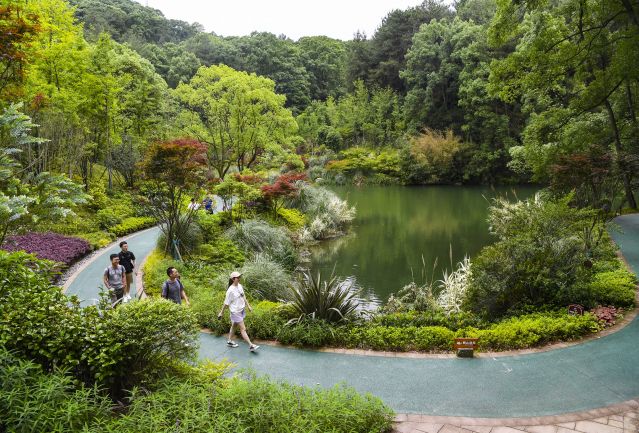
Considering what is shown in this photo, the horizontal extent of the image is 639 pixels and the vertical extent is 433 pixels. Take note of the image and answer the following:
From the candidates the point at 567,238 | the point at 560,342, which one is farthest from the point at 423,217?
the point at 560,342

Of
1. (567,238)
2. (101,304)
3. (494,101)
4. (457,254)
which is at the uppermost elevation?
(494,101)

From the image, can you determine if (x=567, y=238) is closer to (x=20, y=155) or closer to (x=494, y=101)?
(x=20, y=155)

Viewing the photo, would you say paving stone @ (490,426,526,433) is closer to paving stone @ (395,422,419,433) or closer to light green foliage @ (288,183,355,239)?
paving stone @ (395,422,419,433)

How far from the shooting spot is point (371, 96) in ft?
149

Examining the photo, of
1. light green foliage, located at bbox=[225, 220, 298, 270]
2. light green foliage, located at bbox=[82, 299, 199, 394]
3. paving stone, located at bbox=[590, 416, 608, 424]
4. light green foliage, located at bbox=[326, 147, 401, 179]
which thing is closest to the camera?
light green foliage, located at bbox=[82, 299, 199, 394]

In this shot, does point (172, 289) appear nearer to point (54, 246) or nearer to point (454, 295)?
point (454, 295)

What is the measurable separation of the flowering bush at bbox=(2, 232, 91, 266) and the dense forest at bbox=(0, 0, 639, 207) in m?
2.83

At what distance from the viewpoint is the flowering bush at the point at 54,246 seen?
36.3 ft

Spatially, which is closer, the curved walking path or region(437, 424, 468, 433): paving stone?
region(437, 424, 468, 433): paving stone

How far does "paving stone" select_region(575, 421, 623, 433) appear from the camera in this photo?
4.31 metres

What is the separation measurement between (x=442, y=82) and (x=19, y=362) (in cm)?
3593

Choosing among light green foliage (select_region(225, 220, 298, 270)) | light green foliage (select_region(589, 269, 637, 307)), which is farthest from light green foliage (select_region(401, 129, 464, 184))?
light green foliage (select_region(589, 269, 637, 307))

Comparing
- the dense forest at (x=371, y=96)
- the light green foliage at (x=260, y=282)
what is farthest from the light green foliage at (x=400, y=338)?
the dense forest at (x=371, y=96)

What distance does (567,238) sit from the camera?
8.33 meters
